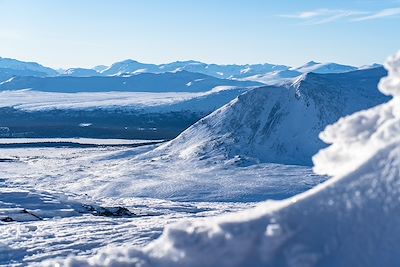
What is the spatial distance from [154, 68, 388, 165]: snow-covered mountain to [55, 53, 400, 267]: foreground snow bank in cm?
4981

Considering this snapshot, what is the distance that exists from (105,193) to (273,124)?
75.6 feet

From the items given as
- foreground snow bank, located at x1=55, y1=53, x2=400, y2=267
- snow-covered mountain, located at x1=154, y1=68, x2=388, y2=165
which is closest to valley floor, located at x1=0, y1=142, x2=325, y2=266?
snow-covered mountain, located at x1=154, y1=68, x2=388, y2=165

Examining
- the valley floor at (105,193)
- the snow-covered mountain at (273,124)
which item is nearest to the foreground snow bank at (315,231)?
the valley floor at (105,193)

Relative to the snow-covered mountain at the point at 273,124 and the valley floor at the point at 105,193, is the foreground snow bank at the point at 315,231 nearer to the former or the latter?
the valley floor at the point at 105,193

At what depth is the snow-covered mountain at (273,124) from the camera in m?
58.1

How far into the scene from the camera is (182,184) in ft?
151

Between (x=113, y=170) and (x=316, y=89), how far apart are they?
25882 millimetres

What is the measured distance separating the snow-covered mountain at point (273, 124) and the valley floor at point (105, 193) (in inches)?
142

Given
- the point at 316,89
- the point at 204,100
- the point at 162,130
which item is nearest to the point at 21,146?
the point at 162,130

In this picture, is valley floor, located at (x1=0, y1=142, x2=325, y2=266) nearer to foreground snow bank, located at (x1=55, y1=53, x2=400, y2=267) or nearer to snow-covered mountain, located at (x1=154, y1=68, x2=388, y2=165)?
snow-covered mountain, located at (x1=154, y1=68, x2=388, y2=165)

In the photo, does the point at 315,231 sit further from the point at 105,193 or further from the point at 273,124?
the point at 273,124

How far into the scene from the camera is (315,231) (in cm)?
511

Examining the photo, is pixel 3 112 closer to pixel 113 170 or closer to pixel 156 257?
pixel 113 170

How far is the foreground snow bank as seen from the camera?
16.4 feet
